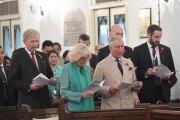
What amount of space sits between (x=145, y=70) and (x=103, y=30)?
5478 millimetres

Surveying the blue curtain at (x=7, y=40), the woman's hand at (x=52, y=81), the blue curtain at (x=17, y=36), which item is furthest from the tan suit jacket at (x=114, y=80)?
the blue curtain at (x=7, y=40)

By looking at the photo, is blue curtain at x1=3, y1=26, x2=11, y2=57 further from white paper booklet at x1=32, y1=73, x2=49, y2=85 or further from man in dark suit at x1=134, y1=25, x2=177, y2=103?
white paper booklet at x1=32, y1=73, x2=49, y2=85

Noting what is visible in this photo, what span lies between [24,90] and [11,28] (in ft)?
31.4

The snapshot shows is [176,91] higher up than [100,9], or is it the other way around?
[100,9]

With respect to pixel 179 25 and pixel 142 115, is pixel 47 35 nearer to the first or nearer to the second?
pixel 179 25

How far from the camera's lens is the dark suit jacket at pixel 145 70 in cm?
738

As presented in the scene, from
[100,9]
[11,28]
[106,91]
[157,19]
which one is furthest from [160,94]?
[11,28]

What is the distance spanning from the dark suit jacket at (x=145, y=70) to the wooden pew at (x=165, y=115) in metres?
2.97

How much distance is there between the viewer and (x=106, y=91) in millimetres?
5598

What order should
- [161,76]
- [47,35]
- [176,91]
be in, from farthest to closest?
[47,35] < [176,91] < [161,76]

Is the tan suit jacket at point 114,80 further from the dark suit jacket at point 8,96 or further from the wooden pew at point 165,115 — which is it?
the dark suit jacket at point 8,96

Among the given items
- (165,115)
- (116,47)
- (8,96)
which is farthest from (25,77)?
(165,115)

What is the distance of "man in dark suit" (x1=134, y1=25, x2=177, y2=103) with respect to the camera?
7371 mm

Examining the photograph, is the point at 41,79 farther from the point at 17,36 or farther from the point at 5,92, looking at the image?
the point at 17,36
